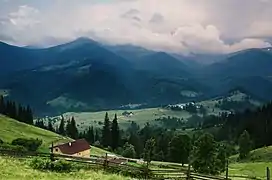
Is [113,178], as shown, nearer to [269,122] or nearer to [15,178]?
[15,178]

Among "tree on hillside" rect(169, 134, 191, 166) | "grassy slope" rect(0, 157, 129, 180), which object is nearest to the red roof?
"tree on hillside" rect(169, 134, 191, 166)

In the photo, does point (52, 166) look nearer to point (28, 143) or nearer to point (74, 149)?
point (28, 143)

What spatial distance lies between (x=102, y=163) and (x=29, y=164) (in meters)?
7.89

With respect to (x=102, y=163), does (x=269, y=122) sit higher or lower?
Result: higher

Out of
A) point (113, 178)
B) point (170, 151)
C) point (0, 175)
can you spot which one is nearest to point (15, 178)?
point (0, 175)

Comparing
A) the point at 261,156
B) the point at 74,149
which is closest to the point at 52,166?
the point at 74,149

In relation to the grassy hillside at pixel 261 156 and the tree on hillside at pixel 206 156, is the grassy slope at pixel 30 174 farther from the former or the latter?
the grassy hillside at pixel 261 156

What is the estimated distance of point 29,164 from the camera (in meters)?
41.0

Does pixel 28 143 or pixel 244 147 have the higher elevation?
pixel 244 147

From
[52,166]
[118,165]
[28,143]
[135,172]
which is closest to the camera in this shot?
[52,166]

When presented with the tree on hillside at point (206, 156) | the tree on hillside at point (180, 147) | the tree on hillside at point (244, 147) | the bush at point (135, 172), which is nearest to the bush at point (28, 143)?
the tree on hillside at point (180, 147)

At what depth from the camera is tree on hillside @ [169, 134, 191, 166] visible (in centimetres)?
13875

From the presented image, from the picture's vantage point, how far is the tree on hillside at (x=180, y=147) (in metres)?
139

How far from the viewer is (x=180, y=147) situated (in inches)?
5586
